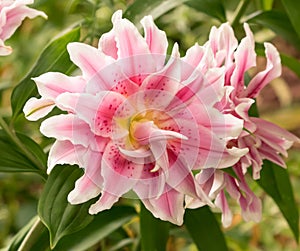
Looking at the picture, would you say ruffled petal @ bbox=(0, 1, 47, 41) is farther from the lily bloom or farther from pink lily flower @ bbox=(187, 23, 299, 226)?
pink lily flower @ bbox=(187, 23, 299, 226)

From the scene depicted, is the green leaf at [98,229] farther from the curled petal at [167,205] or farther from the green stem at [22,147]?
the curled petal at [167,205]

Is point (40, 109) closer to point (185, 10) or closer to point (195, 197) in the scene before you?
point (195, 197)

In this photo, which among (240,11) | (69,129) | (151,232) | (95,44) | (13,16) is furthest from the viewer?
(95,44)

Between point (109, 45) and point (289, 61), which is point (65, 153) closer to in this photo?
point (109, 45)

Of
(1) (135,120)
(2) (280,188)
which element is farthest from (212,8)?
(1) (135,120)

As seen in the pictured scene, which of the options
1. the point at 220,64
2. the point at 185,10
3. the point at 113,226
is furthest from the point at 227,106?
the point at 185,10

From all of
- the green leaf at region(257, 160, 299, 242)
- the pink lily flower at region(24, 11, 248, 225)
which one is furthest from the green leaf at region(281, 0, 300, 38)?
the pink lily flower at region(24, 11, 248, 225)

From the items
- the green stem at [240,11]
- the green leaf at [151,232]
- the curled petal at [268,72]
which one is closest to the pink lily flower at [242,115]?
the curled petal at [268,72]
